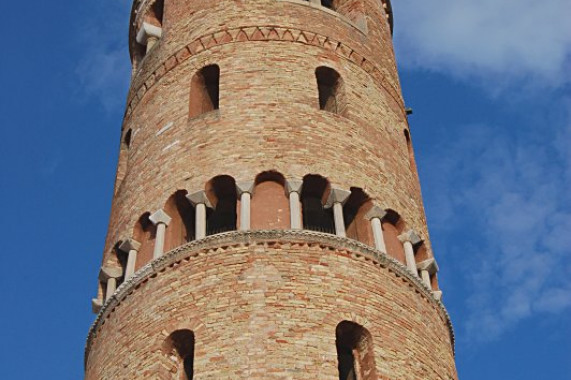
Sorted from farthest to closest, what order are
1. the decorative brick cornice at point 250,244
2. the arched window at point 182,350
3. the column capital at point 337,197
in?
the column capital at point 337,197, the decorative brick cornice at point 250,244, the arched window at point 182,350

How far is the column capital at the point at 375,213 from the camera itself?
15.4 metres

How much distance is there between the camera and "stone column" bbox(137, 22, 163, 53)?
20.6 meters

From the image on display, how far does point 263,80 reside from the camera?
1702 cm

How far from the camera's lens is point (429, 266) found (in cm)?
1576

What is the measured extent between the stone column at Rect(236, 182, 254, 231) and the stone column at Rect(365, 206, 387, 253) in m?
1.85

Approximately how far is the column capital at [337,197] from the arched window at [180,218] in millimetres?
2103

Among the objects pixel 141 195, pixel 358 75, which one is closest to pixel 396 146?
pixel 358 75

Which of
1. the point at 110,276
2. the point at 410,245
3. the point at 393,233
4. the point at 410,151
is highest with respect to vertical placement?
the point at 410,151

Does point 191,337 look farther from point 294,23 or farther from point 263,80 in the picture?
point 294,23

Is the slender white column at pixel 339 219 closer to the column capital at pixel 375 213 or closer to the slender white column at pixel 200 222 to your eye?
the column capital at pixel 375 213

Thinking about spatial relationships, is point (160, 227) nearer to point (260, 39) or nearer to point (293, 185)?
point (293, 185)

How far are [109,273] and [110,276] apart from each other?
6cm

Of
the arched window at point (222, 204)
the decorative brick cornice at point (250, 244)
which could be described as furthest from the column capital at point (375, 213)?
the arched window at point (222, 204)

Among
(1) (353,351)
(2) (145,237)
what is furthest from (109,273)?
(1) (353,351)
